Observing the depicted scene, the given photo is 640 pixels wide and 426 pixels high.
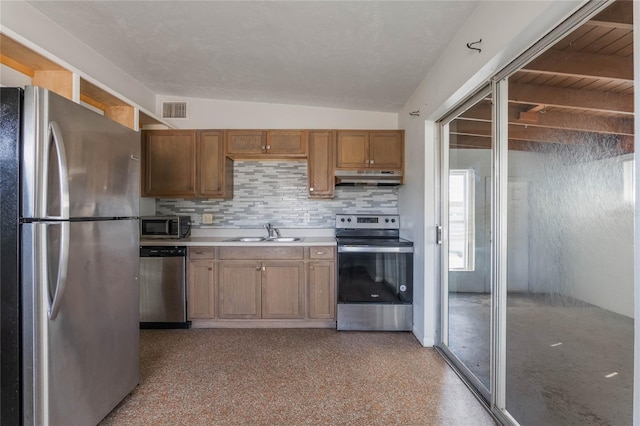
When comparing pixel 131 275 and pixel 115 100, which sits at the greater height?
pixel 115 100

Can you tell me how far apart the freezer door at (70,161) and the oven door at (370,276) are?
6.46ft

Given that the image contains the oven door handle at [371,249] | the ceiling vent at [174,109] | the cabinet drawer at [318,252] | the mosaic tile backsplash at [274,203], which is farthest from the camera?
the mosaic tile backsplash at [274,203]

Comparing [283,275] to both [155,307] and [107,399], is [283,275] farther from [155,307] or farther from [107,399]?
[107,399]

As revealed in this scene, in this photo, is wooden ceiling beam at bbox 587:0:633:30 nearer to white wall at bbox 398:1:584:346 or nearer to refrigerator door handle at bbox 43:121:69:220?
white wall at bbox 398:1:584:346

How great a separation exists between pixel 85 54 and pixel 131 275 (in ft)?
5.98

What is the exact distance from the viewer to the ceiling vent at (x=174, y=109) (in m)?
3.42

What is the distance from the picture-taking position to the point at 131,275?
187 cm

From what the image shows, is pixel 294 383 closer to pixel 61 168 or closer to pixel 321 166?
pixel 61 168

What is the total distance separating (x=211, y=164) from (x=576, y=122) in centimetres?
308

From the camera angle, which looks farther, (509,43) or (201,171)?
(201,171)

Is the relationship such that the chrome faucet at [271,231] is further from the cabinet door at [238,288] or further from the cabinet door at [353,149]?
the cabinet door at [353,149]

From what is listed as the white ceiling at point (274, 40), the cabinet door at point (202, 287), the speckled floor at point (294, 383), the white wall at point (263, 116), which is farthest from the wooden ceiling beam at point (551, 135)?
the cabinet door at point (202, 287)

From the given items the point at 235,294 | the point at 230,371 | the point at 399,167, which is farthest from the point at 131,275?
the point at 399,167

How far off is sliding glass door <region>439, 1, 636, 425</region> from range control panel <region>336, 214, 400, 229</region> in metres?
1.42
